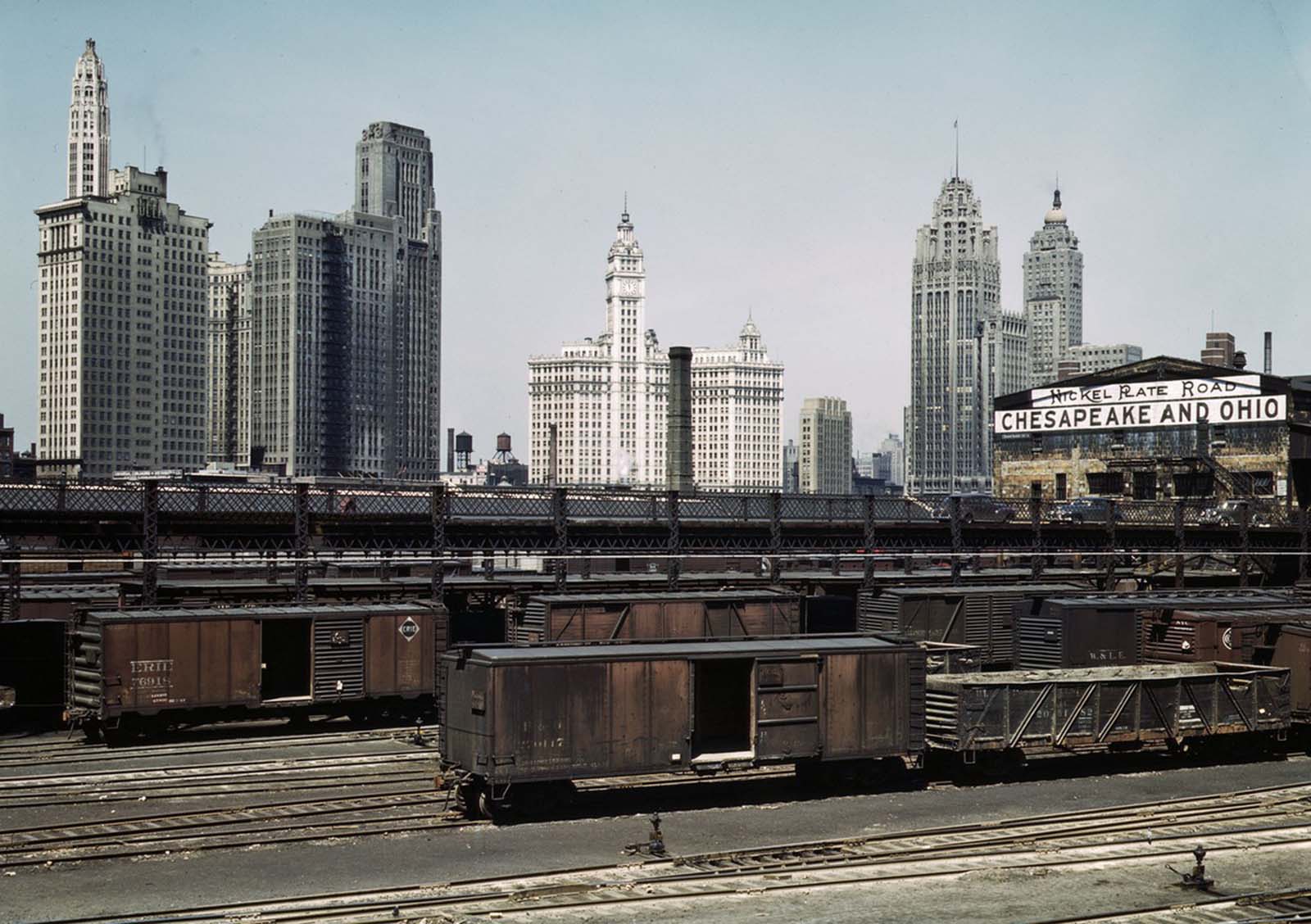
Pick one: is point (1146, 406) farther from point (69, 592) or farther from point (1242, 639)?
point (69, 592)

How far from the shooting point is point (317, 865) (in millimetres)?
21625

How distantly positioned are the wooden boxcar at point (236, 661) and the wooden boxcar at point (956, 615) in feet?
45.3

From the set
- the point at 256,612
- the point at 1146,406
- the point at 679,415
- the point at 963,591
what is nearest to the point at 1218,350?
the point at 1146,406

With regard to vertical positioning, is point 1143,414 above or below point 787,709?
above

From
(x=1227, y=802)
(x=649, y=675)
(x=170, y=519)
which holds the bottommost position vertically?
(x=1227, y=802)

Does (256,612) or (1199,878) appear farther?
(256,612)

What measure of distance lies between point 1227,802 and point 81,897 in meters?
19.8

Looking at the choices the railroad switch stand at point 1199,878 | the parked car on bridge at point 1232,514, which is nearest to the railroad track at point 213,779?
the railroad switch stand at point 1199,878

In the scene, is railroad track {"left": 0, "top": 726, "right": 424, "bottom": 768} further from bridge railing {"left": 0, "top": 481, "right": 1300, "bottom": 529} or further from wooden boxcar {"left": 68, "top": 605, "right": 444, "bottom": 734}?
bridge railing {"left": 0, "top": 481, "right": 1300, "bottom": 529}

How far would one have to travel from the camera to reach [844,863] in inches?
854

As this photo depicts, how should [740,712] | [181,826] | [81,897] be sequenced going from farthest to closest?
[740,712] → [181,826] → [81,897]

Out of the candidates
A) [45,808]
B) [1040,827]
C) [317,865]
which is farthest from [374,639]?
[1040,827]

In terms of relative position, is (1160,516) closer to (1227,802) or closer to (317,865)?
(1227,802)

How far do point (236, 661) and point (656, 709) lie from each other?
43.7 ft
